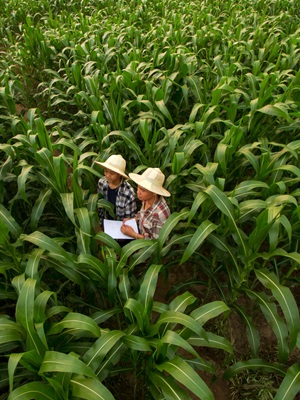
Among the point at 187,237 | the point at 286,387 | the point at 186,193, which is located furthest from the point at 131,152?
the point at 286,387

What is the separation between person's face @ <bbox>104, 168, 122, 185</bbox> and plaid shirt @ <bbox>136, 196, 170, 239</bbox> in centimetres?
33

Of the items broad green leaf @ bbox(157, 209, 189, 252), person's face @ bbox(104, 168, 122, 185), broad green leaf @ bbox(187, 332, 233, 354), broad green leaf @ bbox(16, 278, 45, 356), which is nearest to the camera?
broad green leaf @ bbox(16, 278, 45, 356)

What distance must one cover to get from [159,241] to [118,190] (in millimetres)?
704

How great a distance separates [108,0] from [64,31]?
110 inches

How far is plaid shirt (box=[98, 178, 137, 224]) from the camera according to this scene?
245 cm

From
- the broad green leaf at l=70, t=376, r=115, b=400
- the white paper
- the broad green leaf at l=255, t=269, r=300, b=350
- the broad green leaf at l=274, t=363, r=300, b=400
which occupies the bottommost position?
the broad green leaf at l=274, t=363, r=300, b=400

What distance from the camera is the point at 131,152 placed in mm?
3008

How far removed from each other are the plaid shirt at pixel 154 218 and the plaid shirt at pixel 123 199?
168 millimetres

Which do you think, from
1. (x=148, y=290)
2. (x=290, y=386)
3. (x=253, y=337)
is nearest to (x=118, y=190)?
(x=148, y=290)

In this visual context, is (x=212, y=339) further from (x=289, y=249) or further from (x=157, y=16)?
(x=157, y=16)

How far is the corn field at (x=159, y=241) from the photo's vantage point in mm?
1469

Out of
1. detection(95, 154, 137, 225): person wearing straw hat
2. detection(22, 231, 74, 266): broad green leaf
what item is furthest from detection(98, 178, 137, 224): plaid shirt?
detection(22, 231, 74, 266): broad green leaf

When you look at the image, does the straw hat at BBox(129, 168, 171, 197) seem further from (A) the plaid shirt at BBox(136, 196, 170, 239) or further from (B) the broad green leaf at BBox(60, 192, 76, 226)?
(B) the broad green leaf at BBox(60, 192, 76, 226)

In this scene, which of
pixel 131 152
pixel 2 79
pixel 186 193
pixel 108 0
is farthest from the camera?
pixel 108 0
